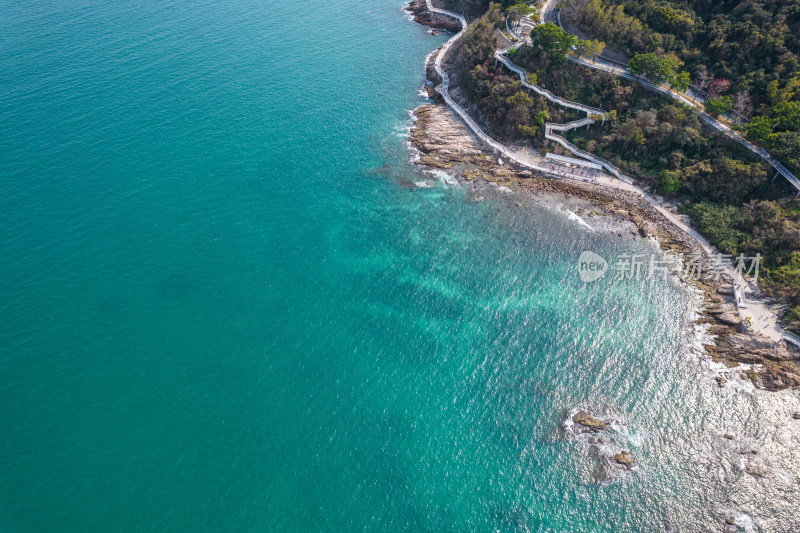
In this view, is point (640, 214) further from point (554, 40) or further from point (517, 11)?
point (517, 11)

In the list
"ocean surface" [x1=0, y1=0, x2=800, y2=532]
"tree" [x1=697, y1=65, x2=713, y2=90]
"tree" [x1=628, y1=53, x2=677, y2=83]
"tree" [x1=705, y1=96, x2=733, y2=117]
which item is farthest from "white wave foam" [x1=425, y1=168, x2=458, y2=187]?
"tree" [x1=697, y1=65, x2=713, y2=90]

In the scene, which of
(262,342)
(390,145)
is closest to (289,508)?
(262,342)

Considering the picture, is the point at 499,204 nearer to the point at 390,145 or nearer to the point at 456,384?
the point at 390,145

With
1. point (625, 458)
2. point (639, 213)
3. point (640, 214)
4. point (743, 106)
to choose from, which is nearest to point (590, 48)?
point (743, 106)

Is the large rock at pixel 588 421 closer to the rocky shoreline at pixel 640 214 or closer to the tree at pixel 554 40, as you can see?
the rocky shoreline at pixel 640 214

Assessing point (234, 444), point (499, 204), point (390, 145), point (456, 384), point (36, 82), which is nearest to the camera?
point (234, 444)

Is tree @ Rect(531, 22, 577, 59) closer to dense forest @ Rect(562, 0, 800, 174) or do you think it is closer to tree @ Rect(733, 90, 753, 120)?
dense forest @ Rect(562, 0, 800, 174)
